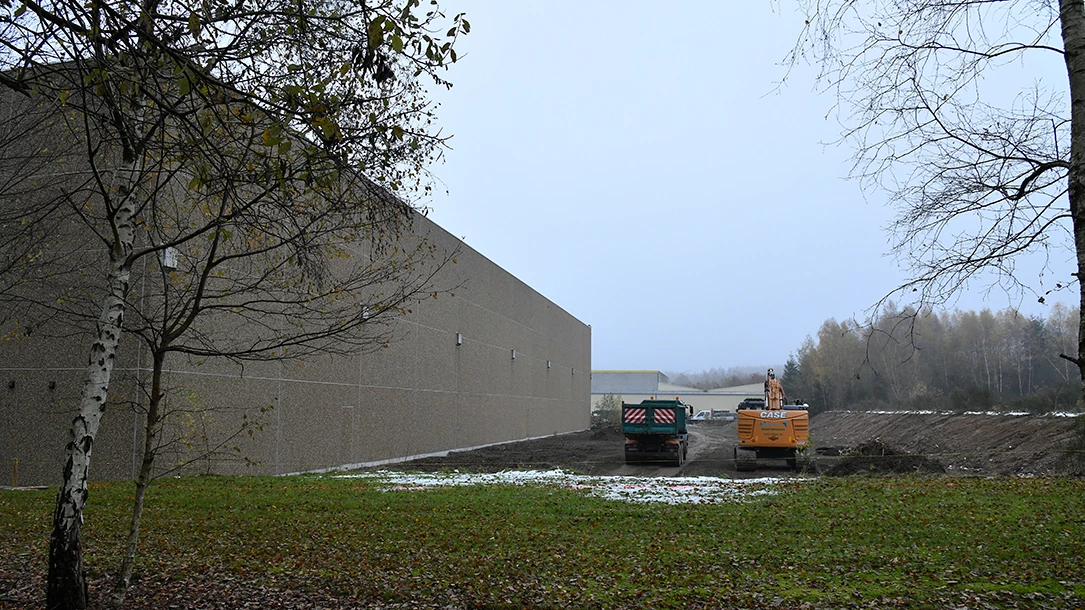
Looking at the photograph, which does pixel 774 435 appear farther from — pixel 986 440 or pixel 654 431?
pixel 986 440

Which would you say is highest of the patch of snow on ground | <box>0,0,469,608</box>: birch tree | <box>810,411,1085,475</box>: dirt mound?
<box>0,0,469,608</box>: birch tree

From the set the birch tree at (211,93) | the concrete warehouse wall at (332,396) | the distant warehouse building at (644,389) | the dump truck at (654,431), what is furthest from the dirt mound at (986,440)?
the distant warehouse building at (644,389)

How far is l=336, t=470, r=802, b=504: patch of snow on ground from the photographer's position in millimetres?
15367

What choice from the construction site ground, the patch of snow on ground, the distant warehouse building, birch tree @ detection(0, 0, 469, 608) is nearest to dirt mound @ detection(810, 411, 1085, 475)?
the construction site ground

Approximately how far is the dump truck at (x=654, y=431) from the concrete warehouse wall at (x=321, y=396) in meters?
7.80

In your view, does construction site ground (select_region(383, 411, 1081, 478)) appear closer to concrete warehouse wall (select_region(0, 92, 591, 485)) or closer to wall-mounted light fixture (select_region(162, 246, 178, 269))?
concrete warehouse wall (select_region(0, 92, 591, 485))

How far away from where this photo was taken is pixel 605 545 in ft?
32.7

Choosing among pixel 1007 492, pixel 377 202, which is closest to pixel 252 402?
pixel 377 202

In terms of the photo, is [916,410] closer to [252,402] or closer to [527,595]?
[252,402]

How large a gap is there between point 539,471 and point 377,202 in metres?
16.4

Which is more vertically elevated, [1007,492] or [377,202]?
[377,202]

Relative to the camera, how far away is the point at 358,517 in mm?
12203

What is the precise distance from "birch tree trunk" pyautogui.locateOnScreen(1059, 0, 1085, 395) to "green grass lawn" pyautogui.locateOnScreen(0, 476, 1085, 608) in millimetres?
3009

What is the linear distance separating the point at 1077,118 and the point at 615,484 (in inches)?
521
